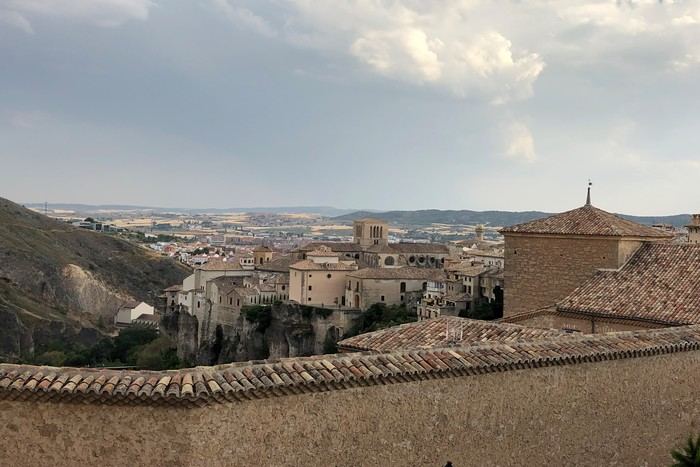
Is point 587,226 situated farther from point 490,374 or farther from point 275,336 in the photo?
point 275,336

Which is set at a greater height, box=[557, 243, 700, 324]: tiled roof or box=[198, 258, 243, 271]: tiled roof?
box=[557, 243, 700, 324]: tiled roof

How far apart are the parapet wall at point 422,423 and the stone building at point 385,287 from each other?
173 feet

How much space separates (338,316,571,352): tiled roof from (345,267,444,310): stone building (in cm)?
5027

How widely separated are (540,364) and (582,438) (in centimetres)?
141

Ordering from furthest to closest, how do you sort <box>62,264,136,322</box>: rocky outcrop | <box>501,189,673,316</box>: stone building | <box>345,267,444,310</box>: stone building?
<box>62,264,136,322</box>: rocky outcrop → <box>345,267,444,310</box>: stone building → <box>501,189,673,316</box>: stone building

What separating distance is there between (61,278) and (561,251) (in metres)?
89.4

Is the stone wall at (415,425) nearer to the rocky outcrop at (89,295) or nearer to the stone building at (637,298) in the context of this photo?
the stone building at (637,298)

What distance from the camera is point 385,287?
66438 mm

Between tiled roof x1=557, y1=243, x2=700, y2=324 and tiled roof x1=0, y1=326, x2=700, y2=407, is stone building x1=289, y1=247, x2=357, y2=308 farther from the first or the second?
tiled roof x1=0, y1=326, x2=700, y2=407

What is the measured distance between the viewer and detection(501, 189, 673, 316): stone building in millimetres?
19963

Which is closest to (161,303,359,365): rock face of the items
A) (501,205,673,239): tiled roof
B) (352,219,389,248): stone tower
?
(352,219,389,248): stone tower

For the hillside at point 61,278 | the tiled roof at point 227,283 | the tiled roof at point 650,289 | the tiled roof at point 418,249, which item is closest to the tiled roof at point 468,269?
the tiled roof at point 418,249


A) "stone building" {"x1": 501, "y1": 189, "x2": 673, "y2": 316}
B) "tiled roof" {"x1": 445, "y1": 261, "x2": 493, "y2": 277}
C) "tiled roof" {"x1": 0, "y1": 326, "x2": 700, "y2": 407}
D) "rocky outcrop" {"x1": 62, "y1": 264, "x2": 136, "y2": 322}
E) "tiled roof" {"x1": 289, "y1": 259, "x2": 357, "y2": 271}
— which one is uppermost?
"stone building" {"x1": 501, "y1": 189, "x2": 673, "y2": 316}

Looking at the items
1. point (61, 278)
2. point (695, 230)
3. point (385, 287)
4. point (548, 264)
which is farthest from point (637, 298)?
point (61, 278)
